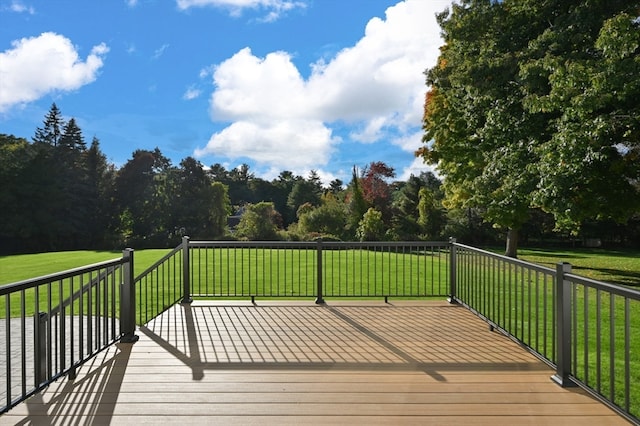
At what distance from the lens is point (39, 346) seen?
9.61ft

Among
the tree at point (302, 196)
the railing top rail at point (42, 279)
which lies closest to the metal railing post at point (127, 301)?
the railing top rail at point (42, 279)

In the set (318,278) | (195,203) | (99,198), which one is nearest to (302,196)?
(195,203)

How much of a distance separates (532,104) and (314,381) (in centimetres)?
775

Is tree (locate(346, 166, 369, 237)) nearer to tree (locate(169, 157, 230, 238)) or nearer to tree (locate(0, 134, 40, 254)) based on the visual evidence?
tree (locate(169, 157, 230, 238))

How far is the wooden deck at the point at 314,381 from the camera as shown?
8.81 feet

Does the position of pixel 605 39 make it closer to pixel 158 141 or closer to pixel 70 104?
pixel 158 141

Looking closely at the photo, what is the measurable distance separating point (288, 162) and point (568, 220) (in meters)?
44.2

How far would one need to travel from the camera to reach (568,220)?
912cm

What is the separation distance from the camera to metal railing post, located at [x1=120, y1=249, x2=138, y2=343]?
4.26m

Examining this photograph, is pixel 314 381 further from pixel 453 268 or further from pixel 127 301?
pixel 453 268

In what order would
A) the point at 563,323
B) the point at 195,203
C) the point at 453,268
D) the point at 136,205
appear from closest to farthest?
the point at 563,323
the point at 453,268
the point at 195,203
the point at 136,205

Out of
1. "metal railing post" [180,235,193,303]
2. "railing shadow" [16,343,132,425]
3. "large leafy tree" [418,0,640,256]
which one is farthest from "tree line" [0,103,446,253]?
"railing shadow" [16,343,132,425]

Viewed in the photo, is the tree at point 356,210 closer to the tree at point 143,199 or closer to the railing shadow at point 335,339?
the tree at point 143,199

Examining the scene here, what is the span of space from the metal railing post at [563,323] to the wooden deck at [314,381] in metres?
0.13
